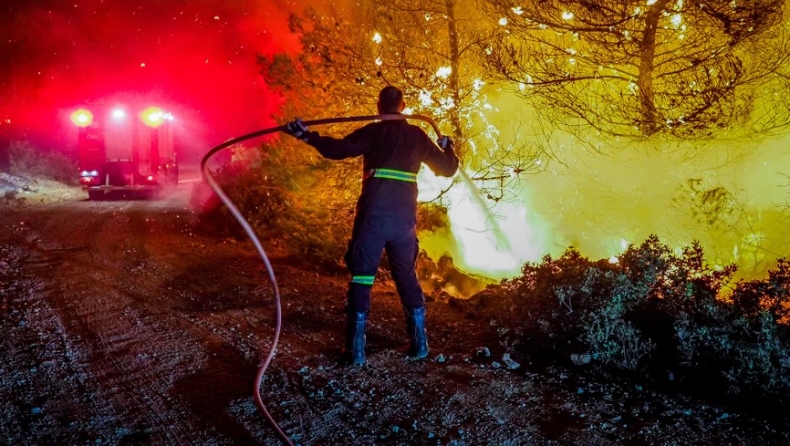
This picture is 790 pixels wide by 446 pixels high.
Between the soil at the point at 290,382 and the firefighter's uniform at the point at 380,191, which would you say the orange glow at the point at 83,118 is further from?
the firefighter's uniform at the point at 380,191

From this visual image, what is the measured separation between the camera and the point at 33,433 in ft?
10.5

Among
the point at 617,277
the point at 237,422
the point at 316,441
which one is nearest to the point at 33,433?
the point at 237,422

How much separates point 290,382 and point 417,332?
1.10 m

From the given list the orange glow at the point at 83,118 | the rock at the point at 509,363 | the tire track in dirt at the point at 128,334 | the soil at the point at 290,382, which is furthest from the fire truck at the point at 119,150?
the rock at the point at 509,363

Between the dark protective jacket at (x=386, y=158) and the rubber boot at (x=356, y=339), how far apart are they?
0.81 metres

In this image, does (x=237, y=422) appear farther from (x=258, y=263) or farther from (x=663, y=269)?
(x=258, y=263)

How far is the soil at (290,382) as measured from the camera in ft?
10.7

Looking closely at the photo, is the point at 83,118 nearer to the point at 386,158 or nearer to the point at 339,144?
the point at 339,144

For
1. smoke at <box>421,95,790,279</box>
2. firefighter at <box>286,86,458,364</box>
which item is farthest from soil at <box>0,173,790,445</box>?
smoke at <box>421,95,790,279</box>

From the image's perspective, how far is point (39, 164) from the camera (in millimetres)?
24734

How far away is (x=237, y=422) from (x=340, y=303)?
2.98 metres

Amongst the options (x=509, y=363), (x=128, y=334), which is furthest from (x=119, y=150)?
(x=509, y=363)

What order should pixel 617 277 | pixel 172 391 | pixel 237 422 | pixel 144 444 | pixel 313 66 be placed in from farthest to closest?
pixel 313 66 < pixel 617 277 < pixel 172 391 < pixel 237 422 < pixel 144 444

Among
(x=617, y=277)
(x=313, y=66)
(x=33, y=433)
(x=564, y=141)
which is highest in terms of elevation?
(x=313, y=66)
